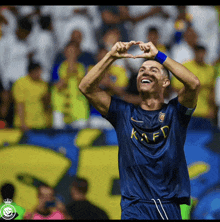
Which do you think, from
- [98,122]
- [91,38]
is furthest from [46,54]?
[98,122]

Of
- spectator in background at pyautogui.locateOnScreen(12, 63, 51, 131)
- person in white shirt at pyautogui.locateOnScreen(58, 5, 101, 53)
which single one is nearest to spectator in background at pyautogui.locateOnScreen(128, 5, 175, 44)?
person in white shirt at pyautogui.locateOnScreen(58, 5, 101, 53)

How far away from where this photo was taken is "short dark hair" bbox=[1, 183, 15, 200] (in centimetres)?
566

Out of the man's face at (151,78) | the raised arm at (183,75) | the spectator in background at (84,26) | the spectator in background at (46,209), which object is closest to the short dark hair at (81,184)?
the spectator in background at (46,209)

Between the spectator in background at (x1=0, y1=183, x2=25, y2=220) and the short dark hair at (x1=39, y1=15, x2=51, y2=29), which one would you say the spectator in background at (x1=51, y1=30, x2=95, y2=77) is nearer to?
the short dark hair at (x1=39, y1=15, x2=51, y2=29)

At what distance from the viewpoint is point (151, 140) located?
3.21 meters

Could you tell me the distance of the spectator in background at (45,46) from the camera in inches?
257

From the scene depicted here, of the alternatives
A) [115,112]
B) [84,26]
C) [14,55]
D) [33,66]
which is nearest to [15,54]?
[14,55]

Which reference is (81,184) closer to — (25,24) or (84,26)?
(84,26)

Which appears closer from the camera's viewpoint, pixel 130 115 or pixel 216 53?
pixel 130 115

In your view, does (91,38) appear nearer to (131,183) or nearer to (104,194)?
(104,194)

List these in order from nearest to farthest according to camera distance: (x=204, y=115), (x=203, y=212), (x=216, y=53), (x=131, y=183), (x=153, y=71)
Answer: (x=131, y=183)
(x=153, y=71)
(x=203, y=212)
(x=204, y=115)
(x=216, y=53)

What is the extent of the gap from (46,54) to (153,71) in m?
3.61
